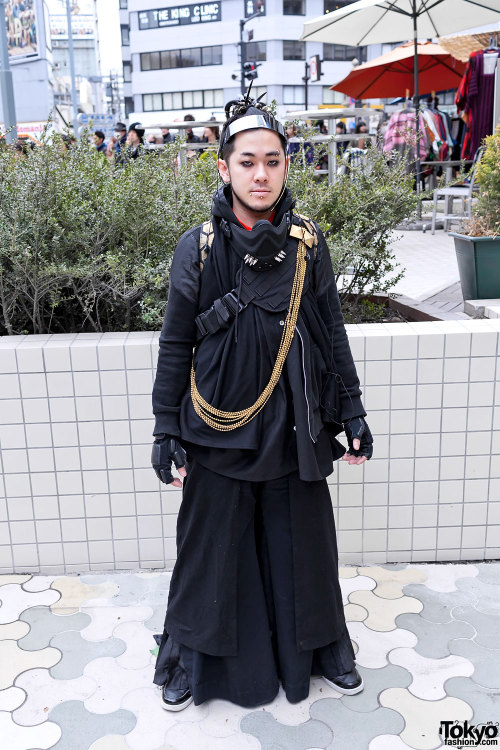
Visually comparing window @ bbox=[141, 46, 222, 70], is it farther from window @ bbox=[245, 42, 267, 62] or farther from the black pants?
the black pants

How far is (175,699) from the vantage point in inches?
99.1

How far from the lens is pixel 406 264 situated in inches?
284

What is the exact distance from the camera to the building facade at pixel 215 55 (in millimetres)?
52906

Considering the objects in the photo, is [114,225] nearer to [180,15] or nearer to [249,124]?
[249,124]

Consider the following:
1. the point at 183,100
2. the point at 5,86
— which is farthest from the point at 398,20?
the point at 183,100

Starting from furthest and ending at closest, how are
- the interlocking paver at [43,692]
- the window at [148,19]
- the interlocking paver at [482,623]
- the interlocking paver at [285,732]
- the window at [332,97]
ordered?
the window at [148,19]
the window at [332,97]
the interlocking paver at [482,623]
the interlocking paver at [43,692]
the interlocking paver at [285,732]

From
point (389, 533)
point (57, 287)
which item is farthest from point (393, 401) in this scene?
point (57, 287)

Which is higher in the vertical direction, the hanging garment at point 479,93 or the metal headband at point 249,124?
the hanging garment at point 479,93

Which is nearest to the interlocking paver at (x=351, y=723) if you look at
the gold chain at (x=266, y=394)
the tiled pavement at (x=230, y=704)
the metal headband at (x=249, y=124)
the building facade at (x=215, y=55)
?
the tiled pavement at (x=230, y=704)

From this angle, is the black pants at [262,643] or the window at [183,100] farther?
the window at [183,100]

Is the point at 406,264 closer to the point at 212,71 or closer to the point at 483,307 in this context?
the point at 483,307

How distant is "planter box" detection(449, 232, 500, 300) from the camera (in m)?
4.05

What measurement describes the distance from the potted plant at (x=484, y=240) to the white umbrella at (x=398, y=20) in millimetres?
5627

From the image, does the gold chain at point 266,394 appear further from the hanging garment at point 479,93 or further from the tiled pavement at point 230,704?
the hanging garment at point 479,93
